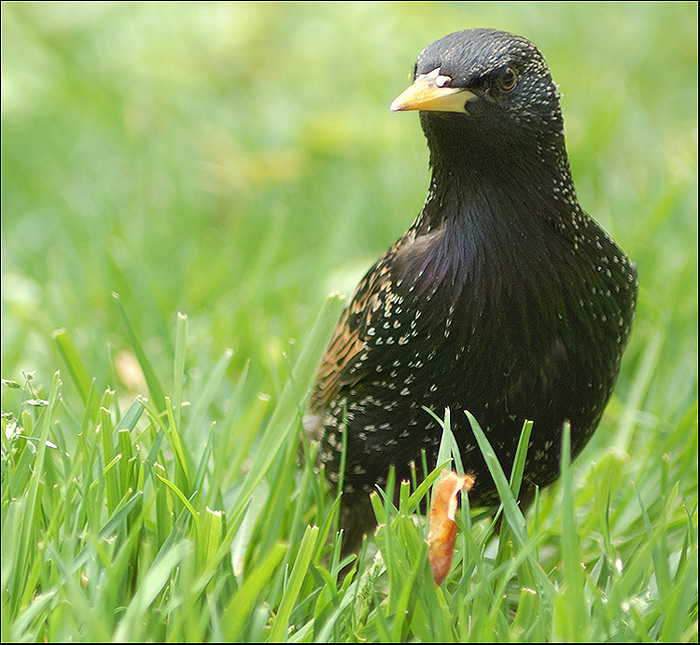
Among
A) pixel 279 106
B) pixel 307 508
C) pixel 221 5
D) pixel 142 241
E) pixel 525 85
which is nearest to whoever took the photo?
pixel 525 85

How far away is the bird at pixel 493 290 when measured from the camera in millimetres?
2188

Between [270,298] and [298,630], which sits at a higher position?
[270,298]

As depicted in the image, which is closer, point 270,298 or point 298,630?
point 298,630

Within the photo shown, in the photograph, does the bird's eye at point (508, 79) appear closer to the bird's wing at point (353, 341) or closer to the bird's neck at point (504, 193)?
the bird's neck at point (504, 193)

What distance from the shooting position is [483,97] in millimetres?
2145

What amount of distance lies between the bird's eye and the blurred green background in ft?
3.26

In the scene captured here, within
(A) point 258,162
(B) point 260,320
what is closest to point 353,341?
(B) point 260,320

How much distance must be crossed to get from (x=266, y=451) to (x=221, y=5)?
4302mm

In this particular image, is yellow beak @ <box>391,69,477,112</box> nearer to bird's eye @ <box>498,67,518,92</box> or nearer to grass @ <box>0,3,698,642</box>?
bird's eye @ <box>498,67,518,92</box>

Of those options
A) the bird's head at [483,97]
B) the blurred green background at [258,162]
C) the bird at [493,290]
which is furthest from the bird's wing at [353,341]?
the bird's head at [483,97]

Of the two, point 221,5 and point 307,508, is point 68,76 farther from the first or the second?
point 307,508

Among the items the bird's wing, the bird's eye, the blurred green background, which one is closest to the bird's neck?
the bird's eye

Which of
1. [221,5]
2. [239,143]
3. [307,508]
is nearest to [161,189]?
[239,143]

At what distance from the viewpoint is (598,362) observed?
2340mm
